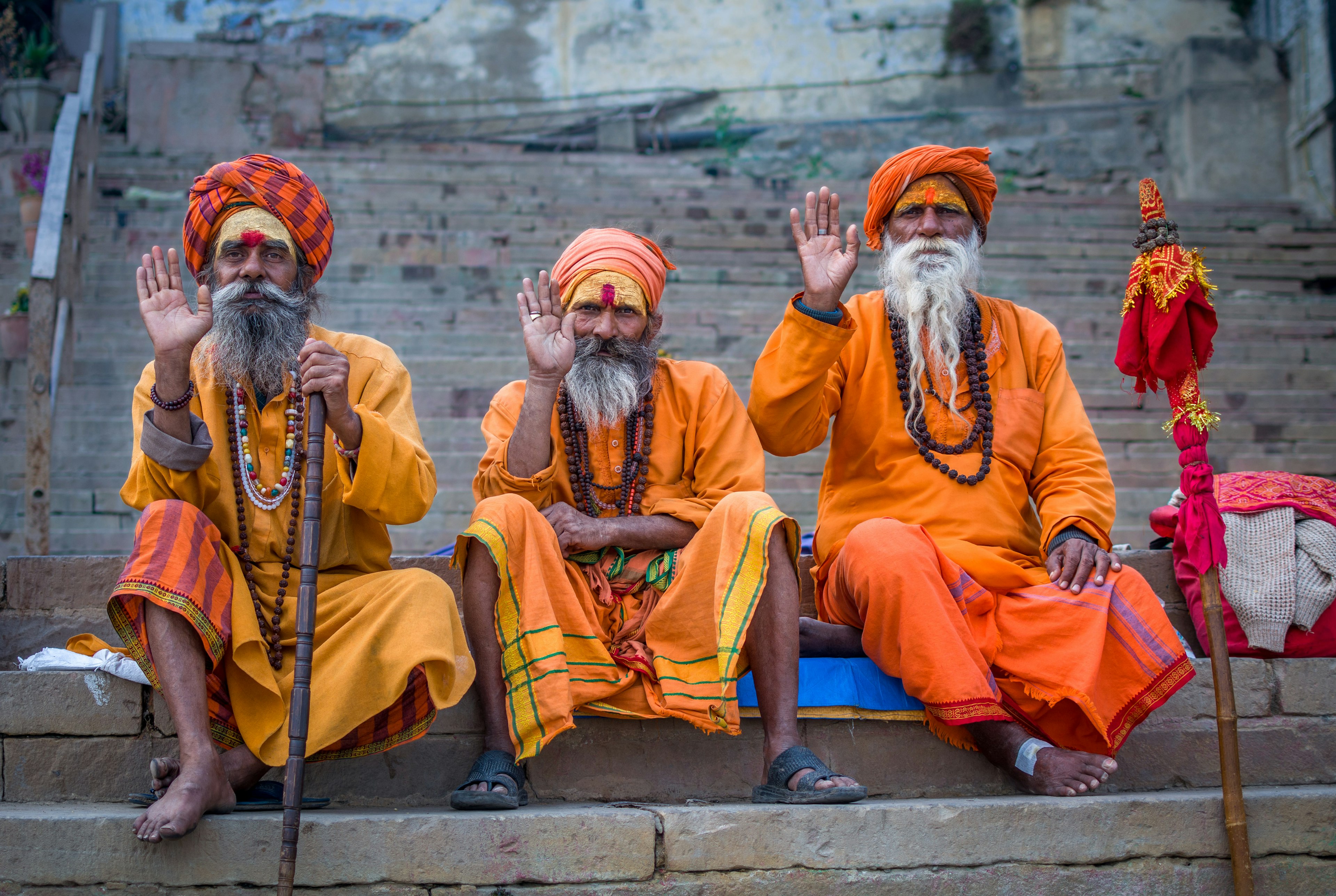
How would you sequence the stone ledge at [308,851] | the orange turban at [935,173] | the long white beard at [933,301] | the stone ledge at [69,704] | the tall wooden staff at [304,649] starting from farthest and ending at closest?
the orange turban at [935,173], the long white beard at [933,301], the stone ledge at [69,704], the stone ledge at [308,851], the tall wooden staff at [304,649]

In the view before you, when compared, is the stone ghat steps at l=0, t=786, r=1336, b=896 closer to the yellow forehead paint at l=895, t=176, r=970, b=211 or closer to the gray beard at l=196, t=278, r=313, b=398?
the gray beard at l=196, t=278, r=313, b=398

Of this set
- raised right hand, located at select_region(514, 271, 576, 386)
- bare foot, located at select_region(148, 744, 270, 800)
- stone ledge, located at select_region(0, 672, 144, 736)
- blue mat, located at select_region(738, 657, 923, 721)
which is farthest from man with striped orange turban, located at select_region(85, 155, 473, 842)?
blue mat, located at select_region(738, 657, 923, 721)

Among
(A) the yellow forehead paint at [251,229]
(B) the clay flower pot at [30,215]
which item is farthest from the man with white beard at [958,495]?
(B) the clay flower pot at [30,215]

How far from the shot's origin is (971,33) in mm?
14922

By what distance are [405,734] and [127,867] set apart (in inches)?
27.4

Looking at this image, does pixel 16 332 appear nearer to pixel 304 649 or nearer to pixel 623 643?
pixel 304 649

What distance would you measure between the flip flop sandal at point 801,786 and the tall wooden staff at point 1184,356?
1.00 m

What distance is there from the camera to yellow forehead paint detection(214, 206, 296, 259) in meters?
3.34

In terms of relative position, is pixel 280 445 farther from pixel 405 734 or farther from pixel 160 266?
pixel 405 734

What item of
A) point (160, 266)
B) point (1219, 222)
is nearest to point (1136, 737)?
point (160, 266)

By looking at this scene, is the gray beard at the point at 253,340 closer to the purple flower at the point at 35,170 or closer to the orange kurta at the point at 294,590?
the orange kurta at the point at 294,590

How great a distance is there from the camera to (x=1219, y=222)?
414 inches

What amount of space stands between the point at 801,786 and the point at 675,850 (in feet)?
1.16

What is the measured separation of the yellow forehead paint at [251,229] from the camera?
334 cm
